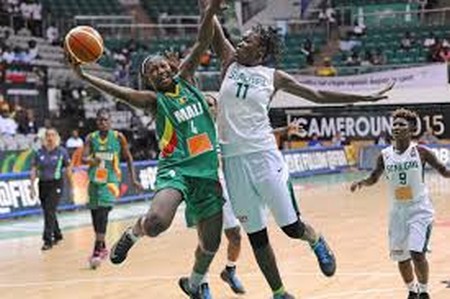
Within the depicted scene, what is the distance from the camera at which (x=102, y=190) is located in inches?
475

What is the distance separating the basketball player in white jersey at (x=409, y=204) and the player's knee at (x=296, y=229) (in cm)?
101

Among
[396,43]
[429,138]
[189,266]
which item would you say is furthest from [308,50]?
[189,266]

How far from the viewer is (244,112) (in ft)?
24.3

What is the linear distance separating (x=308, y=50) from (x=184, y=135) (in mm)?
27335

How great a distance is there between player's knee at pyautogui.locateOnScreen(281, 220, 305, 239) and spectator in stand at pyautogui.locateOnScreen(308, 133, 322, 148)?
2333cm

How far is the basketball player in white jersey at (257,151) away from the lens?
7367 millimetres

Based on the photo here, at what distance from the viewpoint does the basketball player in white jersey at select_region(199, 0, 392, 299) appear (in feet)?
24.2

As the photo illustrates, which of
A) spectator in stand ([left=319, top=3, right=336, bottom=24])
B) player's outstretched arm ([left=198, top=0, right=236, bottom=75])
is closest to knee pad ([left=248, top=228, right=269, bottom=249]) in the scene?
player's outstretched arm ([left=198, top=0, right=236, bottom=75])

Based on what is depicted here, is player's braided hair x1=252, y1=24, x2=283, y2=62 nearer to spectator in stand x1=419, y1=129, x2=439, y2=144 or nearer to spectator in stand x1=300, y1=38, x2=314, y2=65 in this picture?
spectator in stand x1=419, y1=129, x2=439, y2=144

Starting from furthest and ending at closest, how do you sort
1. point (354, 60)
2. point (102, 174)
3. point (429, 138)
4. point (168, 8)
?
point (168, 8), point (354, 60), point (429, 138), point (102, 174)

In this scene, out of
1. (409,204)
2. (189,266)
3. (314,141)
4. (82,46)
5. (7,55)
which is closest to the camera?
(82,46)

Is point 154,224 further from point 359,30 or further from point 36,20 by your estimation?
point 359,30

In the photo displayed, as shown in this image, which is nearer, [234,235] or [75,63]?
[75,63]

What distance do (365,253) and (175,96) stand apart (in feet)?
18.0
